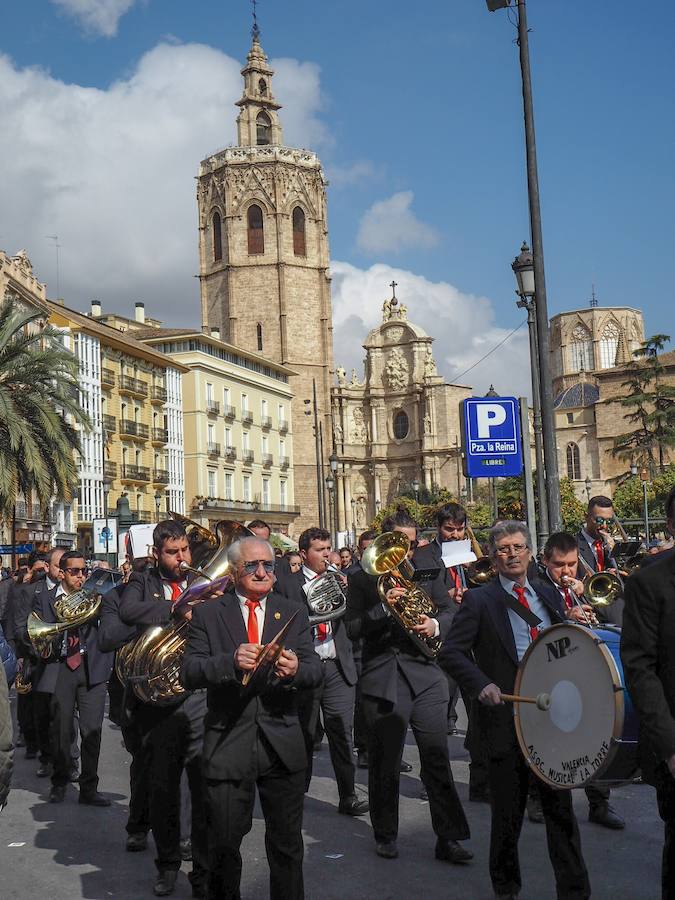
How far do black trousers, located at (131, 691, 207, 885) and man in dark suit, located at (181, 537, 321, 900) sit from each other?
3.77ft

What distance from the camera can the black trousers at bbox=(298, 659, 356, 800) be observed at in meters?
8.22

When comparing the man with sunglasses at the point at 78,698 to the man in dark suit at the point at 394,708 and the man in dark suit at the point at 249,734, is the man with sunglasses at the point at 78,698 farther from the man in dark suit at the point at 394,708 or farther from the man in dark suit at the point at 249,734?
the man in dark suit at the point at 249,734

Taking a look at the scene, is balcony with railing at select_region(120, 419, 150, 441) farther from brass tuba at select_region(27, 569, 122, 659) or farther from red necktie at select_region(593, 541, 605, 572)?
red necktie at select_region(593, 541, 605, 572)

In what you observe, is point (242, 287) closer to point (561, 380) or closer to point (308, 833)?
point (561, 380)

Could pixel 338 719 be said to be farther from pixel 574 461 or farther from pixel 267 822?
pixel 574 461

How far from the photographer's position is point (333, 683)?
8.55 m

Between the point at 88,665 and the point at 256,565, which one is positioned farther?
the point at 88,665

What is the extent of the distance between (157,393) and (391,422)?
103 ft

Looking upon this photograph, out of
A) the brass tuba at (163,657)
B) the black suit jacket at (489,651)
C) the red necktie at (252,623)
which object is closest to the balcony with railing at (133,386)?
the brass tuba at (163,657)

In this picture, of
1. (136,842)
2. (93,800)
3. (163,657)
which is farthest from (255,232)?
(163,657)

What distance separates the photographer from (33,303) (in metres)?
49.2

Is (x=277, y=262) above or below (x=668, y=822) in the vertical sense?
above

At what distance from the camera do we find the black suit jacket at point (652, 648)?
4.23 m

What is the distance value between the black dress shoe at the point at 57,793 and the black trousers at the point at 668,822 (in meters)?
5.58
